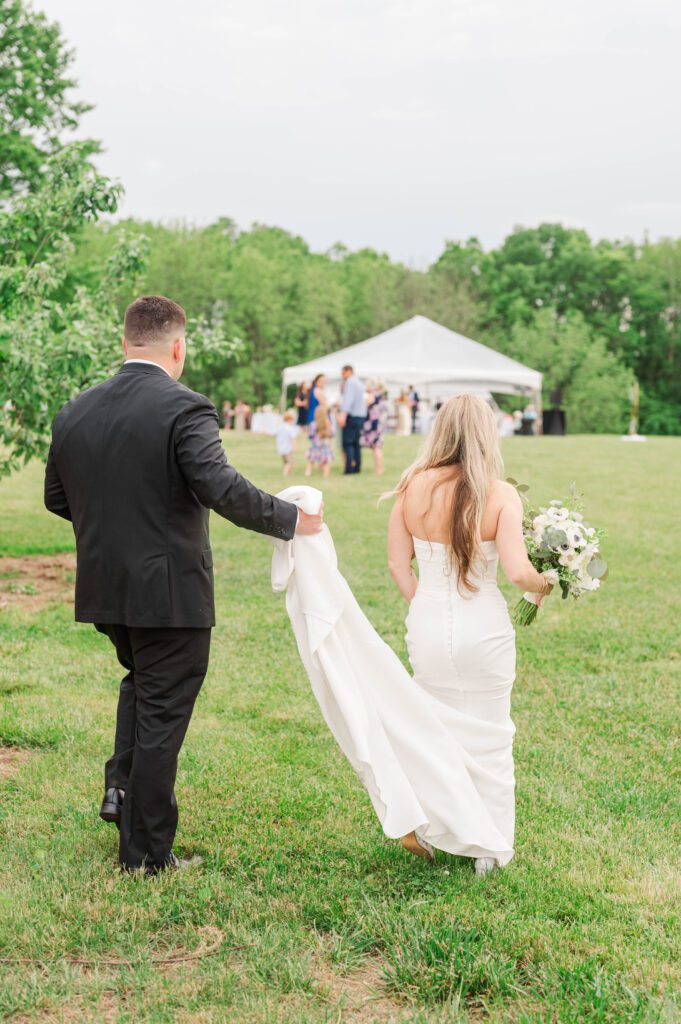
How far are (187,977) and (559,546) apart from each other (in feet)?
7.14

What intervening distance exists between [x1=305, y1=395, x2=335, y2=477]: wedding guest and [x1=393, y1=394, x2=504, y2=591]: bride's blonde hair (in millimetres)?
15422

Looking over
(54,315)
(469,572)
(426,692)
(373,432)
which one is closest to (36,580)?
(54,315)

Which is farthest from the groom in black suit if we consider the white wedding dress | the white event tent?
the white event tent

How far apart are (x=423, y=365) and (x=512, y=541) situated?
1399 inches

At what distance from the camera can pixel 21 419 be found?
406 inches

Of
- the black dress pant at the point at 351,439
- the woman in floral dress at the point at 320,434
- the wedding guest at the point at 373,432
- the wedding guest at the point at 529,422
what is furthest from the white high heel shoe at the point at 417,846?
the wedding guest at the point at 529,422

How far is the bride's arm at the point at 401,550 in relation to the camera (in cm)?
443

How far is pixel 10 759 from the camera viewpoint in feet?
18.5

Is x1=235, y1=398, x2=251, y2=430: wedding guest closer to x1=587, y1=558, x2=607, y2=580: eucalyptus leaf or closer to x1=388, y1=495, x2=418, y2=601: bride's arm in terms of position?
x1=388, y1=495, x2=418, y2=601: bride's arm

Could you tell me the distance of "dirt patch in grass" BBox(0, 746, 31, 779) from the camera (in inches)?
214

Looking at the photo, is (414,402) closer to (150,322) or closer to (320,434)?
(320,434)

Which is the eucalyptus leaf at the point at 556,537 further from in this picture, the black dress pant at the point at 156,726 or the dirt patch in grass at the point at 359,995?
the dirt patch in grass at the point at 359,995

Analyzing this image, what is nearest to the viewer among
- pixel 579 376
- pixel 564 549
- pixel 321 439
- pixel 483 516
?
pixel 483 516

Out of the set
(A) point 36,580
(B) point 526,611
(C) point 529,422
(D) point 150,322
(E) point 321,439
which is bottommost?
(A) point 36,580
